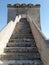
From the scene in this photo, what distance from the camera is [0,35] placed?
6113 millimetres

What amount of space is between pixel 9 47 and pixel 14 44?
1.50 feet

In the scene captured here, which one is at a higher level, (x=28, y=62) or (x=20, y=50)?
(x=20, y=50)

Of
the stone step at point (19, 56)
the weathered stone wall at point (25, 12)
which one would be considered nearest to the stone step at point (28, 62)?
the stone step at point (19, 56)

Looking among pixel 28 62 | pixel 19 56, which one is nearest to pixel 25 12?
pixel 19 56

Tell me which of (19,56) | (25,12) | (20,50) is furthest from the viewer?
(25,12)

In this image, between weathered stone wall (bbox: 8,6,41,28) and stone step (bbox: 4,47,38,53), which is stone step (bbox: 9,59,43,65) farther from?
weathered stone wall (bbox: 8,6,41,28)

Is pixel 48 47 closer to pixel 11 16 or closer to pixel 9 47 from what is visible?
pixel 9 47

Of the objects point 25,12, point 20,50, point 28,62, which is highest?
point 25,12

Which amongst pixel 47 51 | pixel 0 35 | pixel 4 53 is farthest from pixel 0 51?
pixel 47 51

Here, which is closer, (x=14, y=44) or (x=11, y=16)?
(x=14, y=44)

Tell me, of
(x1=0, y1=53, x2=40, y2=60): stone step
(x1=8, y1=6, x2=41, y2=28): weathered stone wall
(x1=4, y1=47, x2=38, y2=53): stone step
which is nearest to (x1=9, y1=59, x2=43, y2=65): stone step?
(x1=0, y1=53, x2=40, y2=60): stone step

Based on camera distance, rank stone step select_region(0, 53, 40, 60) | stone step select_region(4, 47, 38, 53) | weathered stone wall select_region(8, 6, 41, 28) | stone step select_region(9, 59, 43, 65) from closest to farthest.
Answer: stone step select_region(9, 59, 43, 65), stone step select_region(0, 53, 40, 60), stone step select_region(4, 47, 38, 53), weathered stone wall select_region(8, 6, 41, 28)

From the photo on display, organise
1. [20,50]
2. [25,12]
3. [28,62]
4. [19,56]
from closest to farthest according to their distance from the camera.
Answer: [28,62] < [19,56] < [20,50] < [25,12]

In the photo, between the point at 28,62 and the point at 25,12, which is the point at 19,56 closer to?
the point at 28,62
